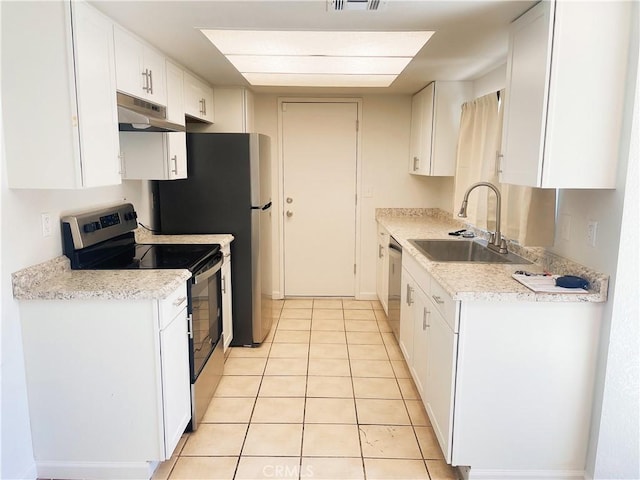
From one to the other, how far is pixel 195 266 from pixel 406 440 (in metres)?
1.46

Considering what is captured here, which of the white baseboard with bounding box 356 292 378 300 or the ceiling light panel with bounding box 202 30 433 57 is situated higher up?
the ceiling light panel with bounding box 202 30 433 57

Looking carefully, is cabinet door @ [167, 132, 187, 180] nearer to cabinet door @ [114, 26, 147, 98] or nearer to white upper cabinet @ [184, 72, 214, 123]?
white upper cabinet @ [184, 72, 214, 123]

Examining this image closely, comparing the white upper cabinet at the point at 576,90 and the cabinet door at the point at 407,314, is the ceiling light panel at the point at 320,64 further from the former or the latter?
the cabinet door at the point at 407,314

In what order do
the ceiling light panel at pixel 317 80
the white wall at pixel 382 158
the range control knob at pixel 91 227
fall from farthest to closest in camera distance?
1. the white wall at pixel 382 158
2. the ceiling light panel at pixel 317 80
3. the range control knob at pixel 91 227

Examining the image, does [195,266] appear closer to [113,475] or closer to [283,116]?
[113,475]

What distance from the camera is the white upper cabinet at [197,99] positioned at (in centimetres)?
322

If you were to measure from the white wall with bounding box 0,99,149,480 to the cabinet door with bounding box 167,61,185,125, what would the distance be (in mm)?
1019

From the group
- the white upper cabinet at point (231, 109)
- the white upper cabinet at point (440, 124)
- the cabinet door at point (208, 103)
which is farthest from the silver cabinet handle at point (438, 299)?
the white upper cabinet at point (231, 109)

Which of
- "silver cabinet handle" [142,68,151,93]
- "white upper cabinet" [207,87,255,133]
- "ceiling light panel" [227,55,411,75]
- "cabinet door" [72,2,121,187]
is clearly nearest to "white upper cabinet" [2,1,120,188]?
"cabinet door" [72,2,121,187]

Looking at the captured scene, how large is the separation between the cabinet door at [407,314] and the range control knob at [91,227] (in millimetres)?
1879

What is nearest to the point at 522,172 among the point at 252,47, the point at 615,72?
the point at 615,72

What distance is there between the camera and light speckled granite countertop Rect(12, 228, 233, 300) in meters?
1.93

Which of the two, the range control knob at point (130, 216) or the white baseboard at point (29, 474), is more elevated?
the range control knob at point (130, 216)

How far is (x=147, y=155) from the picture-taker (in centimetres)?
286
